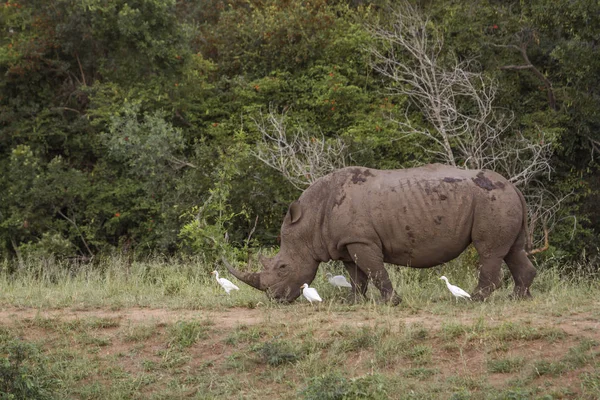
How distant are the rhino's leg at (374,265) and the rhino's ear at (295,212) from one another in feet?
2.37

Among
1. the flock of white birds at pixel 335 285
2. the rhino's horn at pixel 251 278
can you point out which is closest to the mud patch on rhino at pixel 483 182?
the flock of white birds at pixel 335 285

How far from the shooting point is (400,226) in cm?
1066

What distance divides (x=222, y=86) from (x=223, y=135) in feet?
5.74

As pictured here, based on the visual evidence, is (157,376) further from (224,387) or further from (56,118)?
(56,118)

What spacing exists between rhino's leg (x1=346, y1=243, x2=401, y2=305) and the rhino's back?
9 cm

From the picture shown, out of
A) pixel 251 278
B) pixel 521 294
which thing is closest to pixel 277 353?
pixel 251 278

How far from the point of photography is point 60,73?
20734 millimetres

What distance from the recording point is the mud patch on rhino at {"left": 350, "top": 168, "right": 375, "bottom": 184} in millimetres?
10922

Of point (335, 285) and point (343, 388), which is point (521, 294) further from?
point (343, 388)

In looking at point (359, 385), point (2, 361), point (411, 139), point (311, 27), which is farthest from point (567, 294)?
point (311, 27)

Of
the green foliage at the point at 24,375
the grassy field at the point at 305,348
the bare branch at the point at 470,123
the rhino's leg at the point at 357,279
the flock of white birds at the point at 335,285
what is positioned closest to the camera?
the grassy field at the point at 305,348

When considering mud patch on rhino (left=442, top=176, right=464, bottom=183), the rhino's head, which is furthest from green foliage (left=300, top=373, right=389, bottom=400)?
mud patch on rhino (left=442, top=176, right=464, bottom=183)

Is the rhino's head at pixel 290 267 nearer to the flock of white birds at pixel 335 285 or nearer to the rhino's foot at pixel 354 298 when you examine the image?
the flock of white birds at pixel 335 285

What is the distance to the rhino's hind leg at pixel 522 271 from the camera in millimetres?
10898
